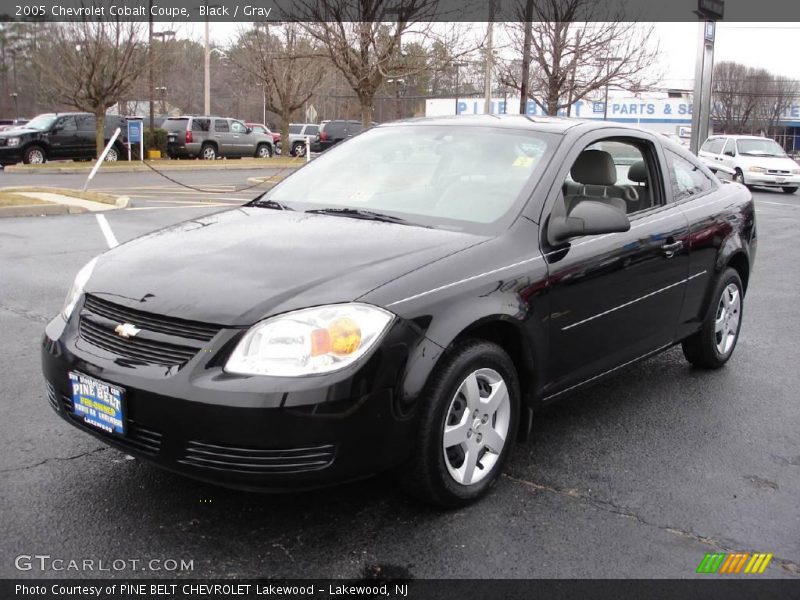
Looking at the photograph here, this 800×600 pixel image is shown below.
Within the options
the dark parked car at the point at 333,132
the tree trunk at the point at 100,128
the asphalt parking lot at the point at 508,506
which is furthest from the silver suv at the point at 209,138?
the asphalt parking lot at the point at 508,506

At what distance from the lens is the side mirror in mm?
3701

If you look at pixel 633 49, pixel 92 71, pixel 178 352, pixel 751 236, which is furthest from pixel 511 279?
pixel 633 49

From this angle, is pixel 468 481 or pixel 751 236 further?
pixel 751 236

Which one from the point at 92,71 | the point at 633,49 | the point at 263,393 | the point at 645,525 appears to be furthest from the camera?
the point at 633,49

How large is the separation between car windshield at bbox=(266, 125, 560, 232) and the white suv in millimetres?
21088

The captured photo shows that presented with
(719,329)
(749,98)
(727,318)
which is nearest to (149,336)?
(719,329)

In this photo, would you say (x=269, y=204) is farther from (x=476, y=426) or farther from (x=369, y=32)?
(x=369, y=32)

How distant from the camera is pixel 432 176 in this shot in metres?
4.18

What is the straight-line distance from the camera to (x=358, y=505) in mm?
3367

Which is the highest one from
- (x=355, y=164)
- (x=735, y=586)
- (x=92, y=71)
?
(x=92, y=71)

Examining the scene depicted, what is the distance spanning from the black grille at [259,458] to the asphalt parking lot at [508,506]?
356mm

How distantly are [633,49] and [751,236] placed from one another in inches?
1040

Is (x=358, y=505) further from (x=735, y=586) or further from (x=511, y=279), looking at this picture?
(x=735, y=586)

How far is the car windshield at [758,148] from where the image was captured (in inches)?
961
